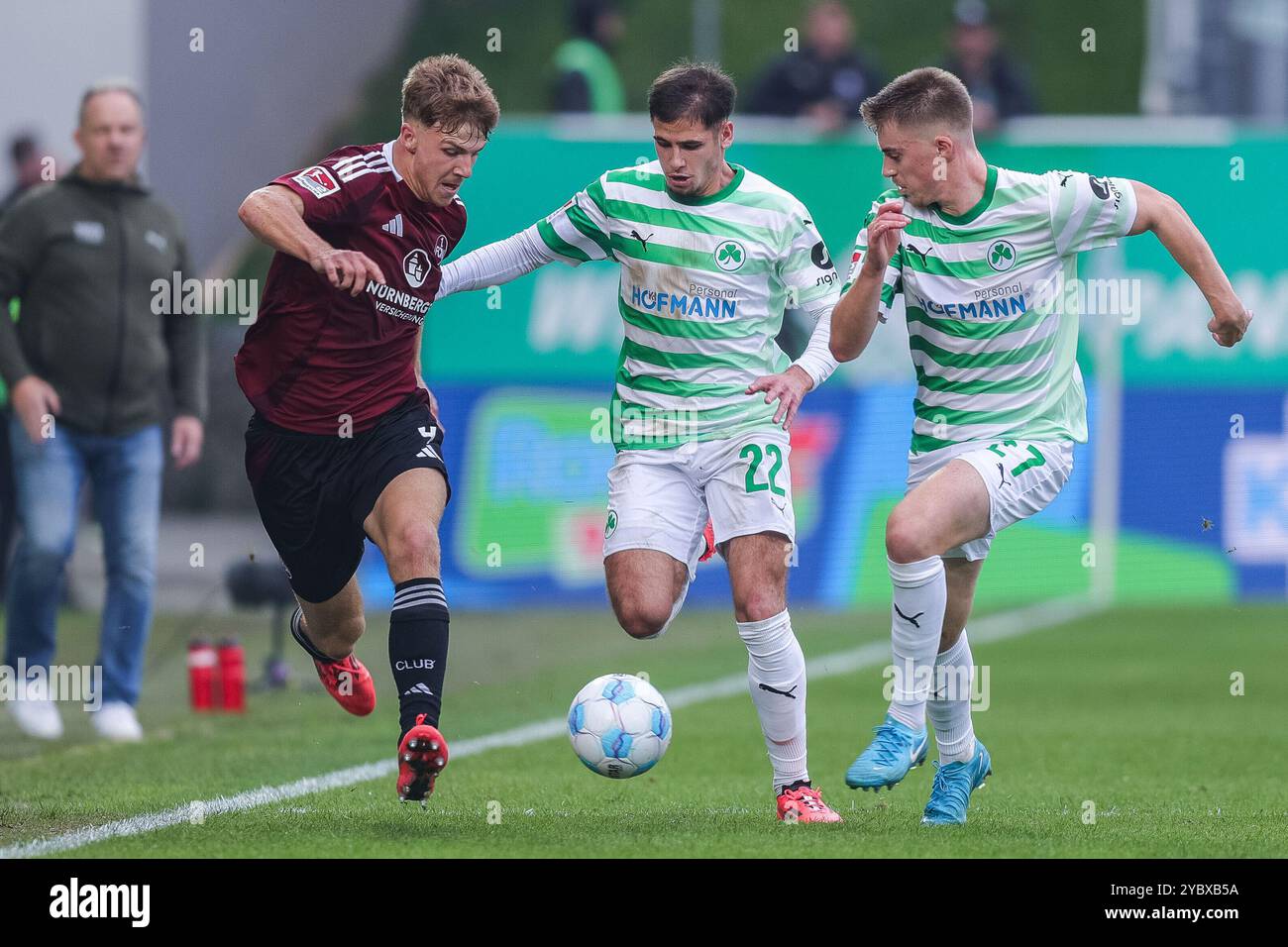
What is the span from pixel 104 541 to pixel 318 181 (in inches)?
143

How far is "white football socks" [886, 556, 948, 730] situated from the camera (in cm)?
666

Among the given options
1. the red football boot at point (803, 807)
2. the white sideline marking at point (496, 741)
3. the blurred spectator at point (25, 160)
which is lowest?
the white sideline marking at point (496, 741)

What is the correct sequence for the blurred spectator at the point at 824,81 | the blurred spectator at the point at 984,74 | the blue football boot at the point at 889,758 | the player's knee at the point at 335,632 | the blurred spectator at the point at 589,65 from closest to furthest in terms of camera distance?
the blue football boot at the point at 889,758
the player's knee at the point at 335,632
the blurred spectator at the point at 824,81
the blurred spectator at the point at 984,74
the blurred spectator at the point at 589,65

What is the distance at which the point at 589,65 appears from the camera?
53.9 ft

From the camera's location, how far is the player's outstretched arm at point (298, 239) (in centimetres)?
636

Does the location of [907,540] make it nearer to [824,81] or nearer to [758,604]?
[758,604]

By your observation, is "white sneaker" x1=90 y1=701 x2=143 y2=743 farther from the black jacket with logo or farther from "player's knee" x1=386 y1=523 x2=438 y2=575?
"player's knee" x1=386 y1=523 x2=438 y2=575

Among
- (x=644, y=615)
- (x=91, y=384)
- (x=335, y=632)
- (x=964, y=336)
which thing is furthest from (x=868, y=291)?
(x=91, y=384)

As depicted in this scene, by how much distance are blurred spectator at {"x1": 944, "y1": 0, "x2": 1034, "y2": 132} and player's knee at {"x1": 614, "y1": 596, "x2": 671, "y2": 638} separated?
9.73 metres

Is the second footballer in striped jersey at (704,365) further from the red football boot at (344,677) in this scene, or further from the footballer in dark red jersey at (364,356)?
the red football boot at (344,677)

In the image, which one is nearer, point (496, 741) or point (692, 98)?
point (692, 98)

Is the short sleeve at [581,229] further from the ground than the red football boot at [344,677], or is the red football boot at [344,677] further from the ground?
the short sleeve at [581,229]

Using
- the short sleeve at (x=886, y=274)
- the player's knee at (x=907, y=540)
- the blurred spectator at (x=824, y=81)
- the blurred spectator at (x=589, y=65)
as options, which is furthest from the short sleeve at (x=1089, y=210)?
the blurred spectator at (x=589, y=65)

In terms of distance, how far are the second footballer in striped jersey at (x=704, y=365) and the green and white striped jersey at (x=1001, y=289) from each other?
358 mm
